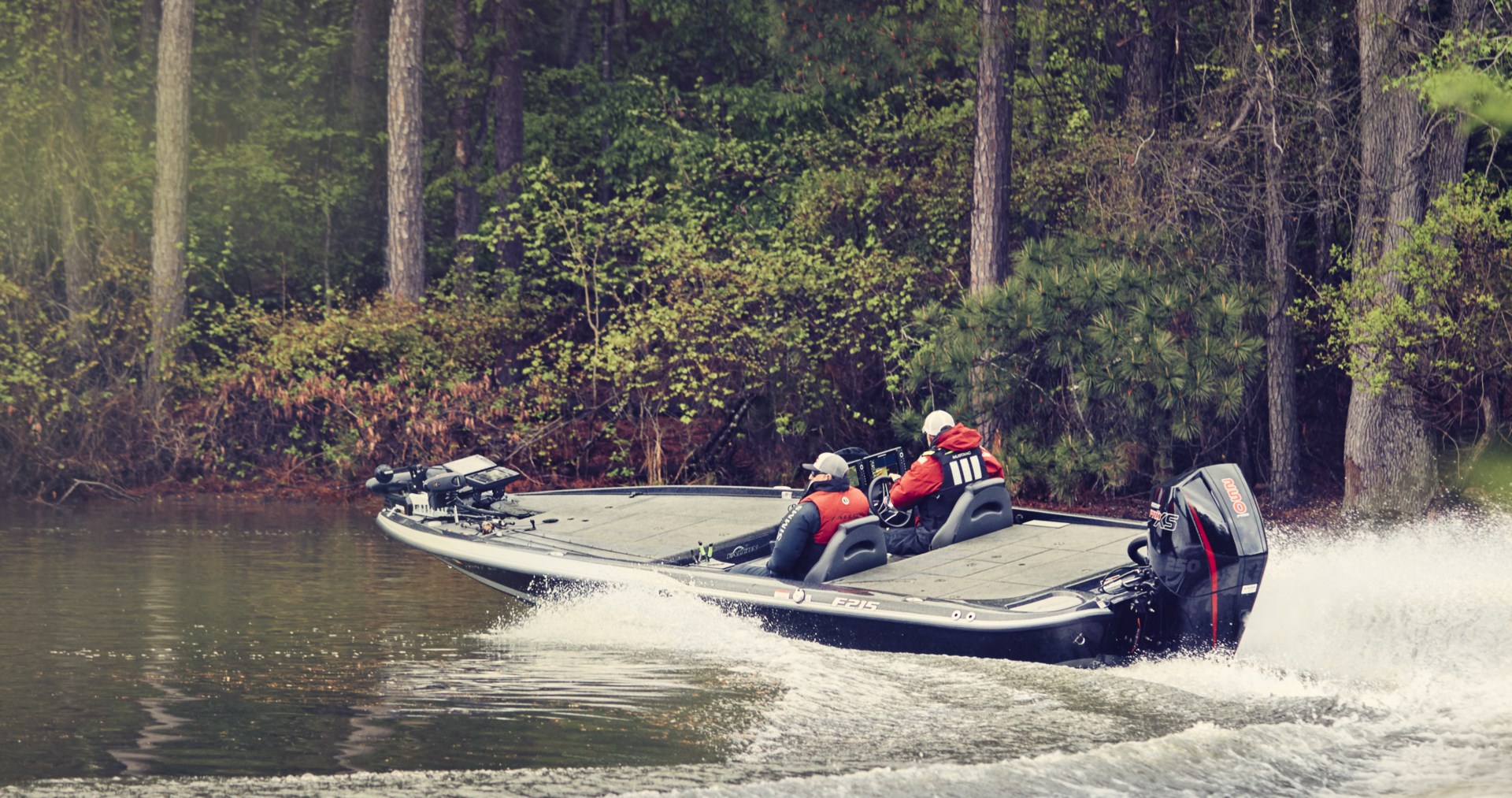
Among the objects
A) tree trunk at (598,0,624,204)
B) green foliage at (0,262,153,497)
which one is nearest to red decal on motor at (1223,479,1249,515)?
green foliage at (0,262,153,497)

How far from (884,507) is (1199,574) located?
300 centimetres

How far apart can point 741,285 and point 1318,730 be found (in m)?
12.2

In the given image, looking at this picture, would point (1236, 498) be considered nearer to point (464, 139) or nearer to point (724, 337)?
point (724, 337)

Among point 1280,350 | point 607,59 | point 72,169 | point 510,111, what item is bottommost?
point 1280,350

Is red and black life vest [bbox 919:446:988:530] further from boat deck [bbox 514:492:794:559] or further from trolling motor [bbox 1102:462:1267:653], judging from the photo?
trolling motor [bbox 1102:462:1267:653]

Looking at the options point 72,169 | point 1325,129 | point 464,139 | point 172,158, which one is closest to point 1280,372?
point 1325,129

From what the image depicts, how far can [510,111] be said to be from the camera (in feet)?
82.7

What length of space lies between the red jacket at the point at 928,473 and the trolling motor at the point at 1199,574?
7.33ft

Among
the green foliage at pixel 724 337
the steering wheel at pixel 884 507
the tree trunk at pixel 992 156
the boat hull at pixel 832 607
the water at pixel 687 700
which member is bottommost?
the water at pixel 687 700

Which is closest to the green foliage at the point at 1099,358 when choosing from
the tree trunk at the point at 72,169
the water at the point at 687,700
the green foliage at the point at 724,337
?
the green foliage at the point at 724,337

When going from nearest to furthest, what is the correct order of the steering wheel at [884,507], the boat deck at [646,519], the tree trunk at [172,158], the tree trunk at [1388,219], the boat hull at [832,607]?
the boat hull at [832,607], the steering wheel at [884,507], the boat deck at [646,519], the tree trunk at [1388,219], the tree trunk at [172,158]

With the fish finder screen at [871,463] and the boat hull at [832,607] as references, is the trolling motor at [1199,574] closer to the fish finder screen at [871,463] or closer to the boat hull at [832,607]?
the boat hull at [832,607]

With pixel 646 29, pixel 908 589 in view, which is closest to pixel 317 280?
pixel 646 29

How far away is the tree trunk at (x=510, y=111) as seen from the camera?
2488 cm
